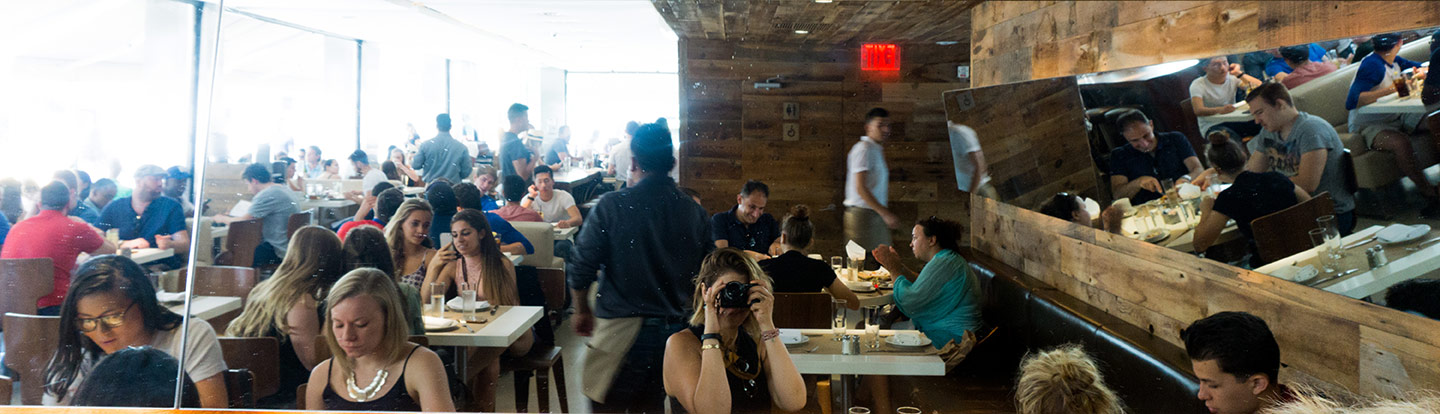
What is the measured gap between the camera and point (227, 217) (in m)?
2.12

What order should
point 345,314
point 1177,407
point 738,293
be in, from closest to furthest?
point 1177,407 → point 738,293 → point 345,314

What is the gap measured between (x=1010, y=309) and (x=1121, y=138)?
0.51m

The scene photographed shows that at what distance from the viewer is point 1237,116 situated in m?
1.88

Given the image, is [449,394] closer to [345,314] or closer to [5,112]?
[345,314]

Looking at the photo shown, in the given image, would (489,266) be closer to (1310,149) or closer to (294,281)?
(294,281)

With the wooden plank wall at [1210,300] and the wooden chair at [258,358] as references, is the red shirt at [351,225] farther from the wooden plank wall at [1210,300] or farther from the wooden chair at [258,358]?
the wooden plank wall at [1210,300]

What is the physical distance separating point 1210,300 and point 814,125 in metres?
0.96

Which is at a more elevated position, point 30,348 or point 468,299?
point 468,299

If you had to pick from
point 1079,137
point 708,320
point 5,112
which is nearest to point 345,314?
point 708,320

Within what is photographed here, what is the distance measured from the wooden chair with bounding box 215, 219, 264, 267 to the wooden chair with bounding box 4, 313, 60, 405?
1.69 ft

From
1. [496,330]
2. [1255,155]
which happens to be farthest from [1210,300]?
[496,330]

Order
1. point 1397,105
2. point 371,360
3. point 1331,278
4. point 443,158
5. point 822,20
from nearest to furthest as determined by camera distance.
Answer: point 1397,105
point 1331,278
point 822,20
point 443,158
point 371,360

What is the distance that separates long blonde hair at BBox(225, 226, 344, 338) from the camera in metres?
2.05

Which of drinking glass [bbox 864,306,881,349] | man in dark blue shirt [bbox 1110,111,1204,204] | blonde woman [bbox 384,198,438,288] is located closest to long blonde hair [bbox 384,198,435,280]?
blonde woman [bbox 384,198,438,288]
